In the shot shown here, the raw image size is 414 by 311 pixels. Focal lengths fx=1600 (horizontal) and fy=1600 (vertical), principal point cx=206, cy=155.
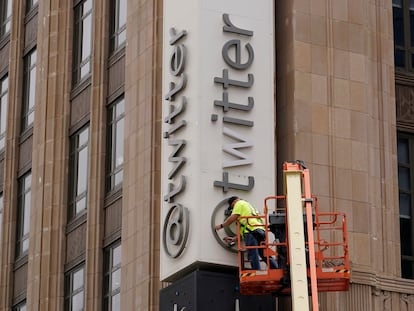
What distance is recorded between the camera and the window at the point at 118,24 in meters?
42.5

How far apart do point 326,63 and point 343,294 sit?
17.1 ft

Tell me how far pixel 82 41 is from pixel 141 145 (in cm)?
843

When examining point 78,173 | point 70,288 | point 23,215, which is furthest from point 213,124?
point 23,215

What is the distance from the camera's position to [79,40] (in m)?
45.5

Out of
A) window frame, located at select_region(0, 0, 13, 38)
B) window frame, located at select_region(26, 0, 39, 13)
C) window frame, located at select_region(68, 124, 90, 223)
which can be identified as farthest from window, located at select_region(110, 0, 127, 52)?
window frame, located at select_region(0, 0, 13, 38)

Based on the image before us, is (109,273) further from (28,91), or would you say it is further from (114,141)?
(28,91)

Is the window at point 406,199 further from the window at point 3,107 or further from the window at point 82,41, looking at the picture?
the window at point 3,107

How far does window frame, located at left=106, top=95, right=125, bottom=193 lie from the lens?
40.9 meters

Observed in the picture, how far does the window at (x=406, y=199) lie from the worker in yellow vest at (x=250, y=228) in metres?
4.97

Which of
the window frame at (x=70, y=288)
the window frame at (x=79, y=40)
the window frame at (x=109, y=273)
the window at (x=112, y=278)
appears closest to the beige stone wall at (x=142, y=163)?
the window at (x=112, y=278)

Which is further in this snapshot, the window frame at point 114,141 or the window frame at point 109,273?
the window frame at point 114,141

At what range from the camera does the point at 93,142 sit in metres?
42.2

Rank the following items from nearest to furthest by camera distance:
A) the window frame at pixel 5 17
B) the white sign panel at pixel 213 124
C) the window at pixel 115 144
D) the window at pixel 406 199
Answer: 1. the white sign panel at pixel 213 124
2. the window at pixel 406 199
3. the window at pixel 115 144
4. the window frame at pixel 5 17

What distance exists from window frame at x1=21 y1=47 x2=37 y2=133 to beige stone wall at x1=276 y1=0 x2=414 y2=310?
1392cm
